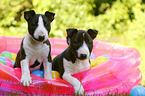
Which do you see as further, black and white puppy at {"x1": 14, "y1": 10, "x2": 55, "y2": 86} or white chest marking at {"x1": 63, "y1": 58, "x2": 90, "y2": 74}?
white chest marking at {"x1": 63, "y1": 58, "x2": 90, "y2": 74}

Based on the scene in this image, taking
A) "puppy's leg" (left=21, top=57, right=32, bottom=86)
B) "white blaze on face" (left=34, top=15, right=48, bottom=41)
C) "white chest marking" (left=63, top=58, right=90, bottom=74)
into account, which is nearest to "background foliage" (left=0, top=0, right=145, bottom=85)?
"white chest marking" (left=63, top=58, right=90, bottom=74)

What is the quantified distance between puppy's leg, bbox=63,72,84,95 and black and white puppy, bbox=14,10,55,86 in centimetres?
32

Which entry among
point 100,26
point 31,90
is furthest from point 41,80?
point 100,26

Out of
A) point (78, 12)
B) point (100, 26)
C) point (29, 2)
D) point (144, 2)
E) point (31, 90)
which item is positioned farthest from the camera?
point (144, 2)

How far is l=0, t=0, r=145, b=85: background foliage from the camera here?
25.0 ft

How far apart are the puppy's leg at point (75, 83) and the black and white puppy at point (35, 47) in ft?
1.04

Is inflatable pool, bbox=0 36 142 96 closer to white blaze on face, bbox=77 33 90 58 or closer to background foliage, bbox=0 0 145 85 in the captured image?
white blaze on face, bbox=77 33 90 58

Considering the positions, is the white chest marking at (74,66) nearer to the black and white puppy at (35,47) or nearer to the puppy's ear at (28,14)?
the black and white puppy at (35,47)

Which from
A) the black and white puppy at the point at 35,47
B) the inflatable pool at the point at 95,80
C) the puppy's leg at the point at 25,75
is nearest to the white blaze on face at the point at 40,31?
the black and white puppy at the point at 35,47

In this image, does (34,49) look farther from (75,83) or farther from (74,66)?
(75,83)

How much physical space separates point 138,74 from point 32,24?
6.45 ft

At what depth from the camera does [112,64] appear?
10.4ft

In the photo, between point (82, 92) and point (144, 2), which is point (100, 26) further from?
point (82, 92)

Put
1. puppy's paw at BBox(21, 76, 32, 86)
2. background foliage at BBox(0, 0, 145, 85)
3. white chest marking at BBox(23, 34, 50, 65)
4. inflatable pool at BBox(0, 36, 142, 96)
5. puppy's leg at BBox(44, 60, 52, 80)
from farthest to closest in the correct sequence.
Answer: background foliage at BBox(0, 0, 145, 85) < puppy's leg at BBox(44, 60, 52, 80) < white chest marking at BBox(23, 34, 50, 65) < inflatable pool at BBox(0, 36, 142, 96) < puppy's paw at BBox(21, 76, 32, 86)
